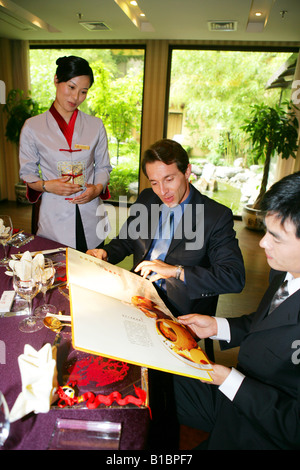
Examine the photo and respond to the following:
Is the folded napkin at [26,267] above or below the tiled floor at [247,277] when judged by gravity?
above

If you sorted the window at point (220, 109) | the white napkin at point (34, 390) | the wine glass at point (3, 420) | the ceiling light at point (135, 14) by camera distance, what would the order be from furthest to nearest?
the window at point (220, 109) → the ceiling light at point (135, 14) → the white napkin at point (34, 390) → the wine glass at point (3, 420)

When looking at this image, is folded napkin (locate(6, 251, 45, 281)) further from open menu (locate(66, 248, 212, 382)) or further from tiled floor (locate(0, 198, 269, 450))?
tiled floor (locate(0, 198, 269, 450))

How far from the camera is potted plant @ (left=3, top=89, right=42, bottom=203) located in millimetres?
5910

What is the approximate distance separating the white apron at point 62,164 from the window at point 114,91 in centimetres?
426

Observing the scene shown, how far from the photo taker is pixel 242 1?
365 cm

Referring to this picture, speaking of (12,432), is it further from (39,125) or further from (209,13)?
(209,13)

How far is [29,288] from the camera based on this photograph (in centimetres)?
115

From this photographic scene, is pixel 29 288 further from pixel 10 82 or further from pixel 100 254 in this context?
pixel 10 82

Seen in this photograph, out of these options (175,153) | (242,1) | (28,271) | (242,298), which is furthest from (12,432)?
(242,1)

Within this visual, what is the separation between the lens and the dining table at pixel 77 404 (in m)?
0.71

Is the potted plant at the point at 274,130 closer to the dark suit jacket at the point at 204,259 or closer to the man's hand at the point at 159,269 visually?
the dark suit jacket at the point at 204,259

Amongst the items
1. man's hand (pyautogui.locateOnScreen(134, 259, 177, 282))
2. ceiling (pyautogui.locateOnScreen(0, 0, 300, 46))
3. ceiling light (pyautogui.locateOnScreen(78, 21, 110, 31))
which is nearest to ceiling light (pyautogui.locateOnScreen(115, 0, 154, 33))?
ceiling (pyautogui.locateOnScreen(0, 0, 300, 46))

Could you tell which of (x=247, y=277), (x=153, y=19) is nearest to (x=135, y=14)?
(x=153, y=19)

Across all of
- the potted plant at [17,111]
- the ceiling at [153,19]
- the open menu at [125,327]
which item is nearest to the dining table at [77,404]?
the open menu at [125,327]
